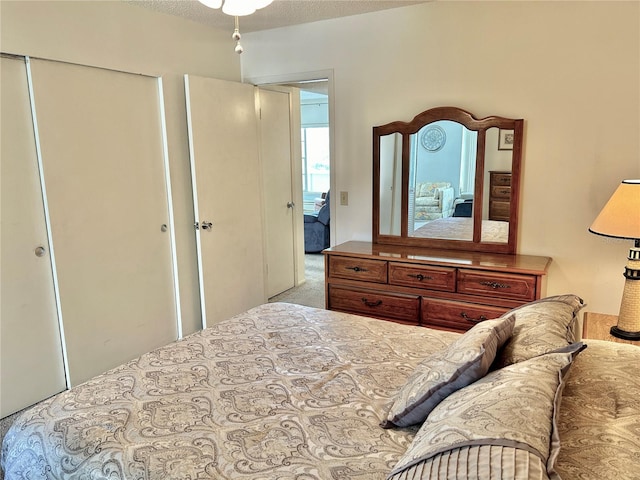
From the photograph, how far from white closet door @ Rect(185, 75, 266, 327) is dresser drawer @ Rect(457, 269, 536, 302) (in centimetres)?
188

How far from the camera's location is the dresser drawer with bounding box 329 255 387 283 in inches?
123

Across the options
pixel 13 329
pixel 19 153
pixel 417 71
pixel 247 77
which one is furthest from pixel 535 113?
pixel 13 329

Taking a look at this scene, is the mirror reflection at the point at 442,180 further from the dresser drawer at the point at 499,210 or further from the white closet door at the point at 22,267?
the white closet door at the point at 22,267

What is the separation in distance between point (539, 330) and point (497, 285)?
1345mm

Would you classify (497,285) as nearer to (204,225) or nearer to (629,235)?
(629,235)

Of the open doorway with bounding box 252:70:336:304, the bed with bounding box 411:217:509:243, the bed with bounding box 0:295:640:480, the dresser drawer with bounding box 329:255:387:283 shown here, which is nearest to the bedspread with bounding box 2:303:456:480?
the bed with bounding box 0:295:640:480

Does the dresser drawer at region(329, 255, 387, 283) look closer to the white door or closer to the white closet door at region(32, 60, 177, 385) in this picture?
the white closet door at region(32, 60, 177, 385)

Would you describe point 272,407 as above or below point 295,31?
below

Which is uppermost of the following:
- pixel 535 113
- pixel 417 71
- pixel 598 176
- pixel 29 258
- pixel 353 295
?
pixel 417 71

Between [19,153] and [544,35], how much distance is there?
10.5 ft

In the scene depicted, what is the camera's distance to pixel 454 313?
2918 millimetres

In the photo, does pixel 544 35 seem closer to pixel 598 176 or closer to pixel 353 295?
pixel 598 176

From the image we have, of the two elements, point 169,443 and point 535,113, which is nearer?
point 169,443

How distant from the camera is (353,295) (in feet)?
10.7
